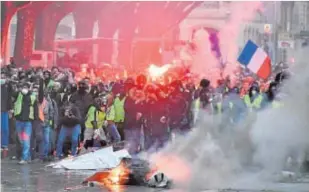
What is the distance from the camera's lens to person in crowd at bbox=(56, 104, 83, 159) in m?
14.5

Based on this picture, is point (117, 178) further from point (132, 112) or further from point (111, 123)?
point (111, 123)

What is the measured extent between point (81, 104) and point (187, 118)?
6.37 feet

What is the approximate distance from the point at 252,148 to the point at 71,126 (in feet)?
15.1

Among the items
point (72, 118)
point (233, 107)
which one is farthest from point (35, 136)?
point (233, 107)

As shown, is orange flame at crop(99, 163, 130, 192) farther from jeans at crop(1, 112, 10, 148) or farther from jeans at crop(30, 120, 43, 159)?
jeans at crop(1, 112, 10, 148)

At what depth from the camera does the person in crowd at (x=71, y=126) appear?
14.5m

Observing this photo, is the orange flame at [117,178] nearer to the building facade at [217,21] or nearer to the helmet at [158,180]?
the helmet at [158,180]

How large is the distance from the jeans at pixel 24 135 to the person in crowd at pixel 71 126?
611mm

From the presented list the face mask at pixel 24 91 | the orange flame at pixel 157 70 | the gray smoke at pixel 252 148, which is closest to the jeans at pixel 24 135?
the face mask at pixel 24 91

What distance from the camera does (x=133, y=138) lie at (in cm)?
1434

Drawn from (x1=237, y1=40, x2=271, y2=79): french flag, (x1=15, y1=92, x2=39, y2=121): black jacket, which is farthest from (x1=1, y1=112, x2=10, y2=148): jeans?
(x1=237, y1=40, x2=271, y2=79): french flag

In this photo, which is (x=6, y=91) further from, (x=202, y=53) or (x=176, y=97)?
(x=202, y=53)

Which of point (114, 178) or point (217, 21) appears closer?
point (114, 178)

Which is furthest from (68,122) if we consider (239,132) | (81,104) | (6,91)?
(239,132)
